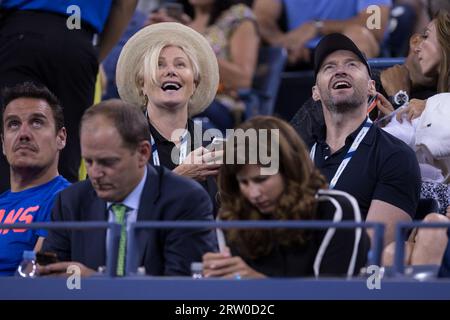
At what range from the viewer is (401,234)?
12.2 ft

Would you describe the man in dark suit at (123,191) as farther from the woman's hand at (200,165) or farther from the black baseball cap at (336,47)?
the black baseball cap at (336,47)

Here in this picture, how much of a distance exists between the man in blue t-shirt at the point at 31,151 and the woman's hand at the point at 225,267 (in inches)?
37.6

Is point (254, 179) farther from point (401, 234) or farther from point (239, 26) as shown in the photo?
point (239, 26)

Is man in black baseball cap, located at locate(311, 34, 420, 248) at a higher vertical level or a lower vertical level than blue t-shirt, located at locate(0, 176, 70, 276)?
higher

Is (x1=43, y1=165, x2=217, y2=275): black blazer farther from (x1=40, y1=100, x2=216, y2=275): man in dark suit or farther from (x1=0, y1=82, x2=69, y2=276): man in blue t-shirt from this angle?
(x1=0, y1=82, x2=69, y2=276): man in blue t-shirt

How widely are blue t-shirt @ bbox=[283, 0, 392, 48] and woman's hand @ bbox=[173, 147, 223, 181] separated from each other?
2.82 metres

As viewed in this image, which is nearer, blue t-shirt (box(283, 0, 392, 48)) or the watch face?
the watch face

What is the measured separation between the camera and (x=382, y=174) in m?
4.61

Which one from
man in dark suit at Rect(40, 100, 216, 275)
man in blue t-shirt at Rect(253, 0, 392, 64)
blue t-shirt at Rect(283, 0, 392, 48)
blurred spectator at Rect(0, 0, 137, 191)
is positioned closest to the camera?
man in dark suit at Rect(40, 100, 216, 275)

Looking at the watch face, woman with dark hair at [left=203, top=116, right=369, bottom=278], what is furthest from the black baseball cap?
woman with dark hair at [left=203, top=116, right=369, bottom=278]

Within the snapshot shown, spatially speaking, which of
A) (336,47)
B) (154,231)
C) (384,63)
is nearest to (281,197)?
(154,231)

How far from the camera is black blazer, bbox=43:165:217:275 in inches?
153
